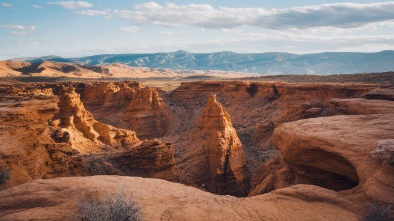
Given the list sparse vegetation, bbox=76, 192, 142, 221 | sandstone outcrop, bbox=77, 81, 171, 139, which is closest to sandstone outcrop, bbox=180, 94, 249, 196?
sandstone outcrop, bbox=77, 81, 171, 139

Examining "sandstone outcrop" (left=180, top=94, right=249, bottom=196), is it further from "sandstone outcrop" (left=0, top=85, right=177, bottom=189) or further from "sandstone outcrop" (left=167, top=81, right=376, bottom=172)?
"sandstone outcrop" (left=0, top=85, right=177, bottom=189)

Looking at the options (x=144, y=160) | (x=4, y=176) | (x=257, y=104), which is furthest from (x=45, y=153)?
(x=257, y=104)

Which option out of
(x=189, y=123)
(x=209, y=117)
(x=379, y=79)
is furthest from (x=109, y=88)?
(x=379, y=79)

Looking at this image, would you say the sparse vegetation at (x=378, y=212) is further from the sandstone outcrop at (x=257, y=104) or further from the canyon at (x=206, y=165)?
the sandstone outcrop at (x=257, y=104)

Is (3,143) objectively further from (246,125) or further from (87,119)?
(246,125)

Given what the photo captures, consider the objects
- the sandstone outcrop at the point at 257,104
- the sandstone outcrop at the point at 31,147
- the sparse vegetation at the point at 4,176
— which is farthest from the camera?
the sandstone outcrop at the point at 257,104

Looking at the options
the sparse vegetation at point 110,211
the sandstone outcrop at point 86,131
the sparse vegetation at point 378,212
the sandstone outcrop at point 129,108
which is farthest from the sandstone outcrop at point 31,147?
the sandstone outcrop at point 129,108

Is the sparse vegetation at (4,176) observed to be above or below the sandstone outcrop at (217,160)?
above

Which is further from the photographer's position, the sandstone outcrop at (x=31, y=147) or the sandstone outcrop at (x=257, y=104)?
the sandstone outcrop at (x=257, y=104)
